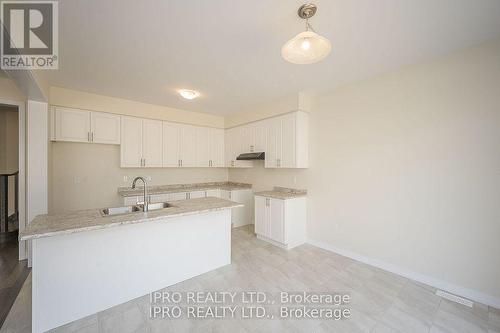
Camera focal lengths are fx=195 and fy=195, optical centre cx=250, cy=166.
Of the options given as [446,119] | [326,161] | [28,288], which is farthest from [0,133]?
[446,119]

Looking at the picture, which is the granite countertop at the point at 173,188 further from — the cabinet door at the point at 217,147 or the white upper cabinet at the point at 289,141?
the white upper cabinet at the point at 289,141

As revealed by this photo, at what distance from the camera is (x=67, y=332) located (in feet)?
5.54

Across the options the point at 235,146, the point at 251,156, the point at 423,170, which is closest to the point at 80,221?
the point at 251,156

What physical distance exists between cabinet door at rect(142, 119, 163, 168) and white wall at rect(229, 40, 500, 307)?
335 centimetres

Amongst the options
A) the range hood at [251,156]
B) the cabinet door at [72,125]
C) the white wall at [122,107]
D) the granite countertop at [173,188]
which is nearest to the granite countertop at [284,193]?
the range hood at [251,156]

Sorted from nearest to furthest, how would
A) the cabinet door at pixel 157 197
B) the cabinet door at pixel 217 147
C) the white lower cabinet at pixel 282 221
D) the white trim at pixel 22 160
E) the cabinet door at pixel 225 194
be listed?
the white trim at pixel 22 160 → the white lower cabinet at pixel 282 221 → the cabinet door at pixel 157 197 → the cabinet door at pixel 225 194 → the cabinet door at pixel 217 147

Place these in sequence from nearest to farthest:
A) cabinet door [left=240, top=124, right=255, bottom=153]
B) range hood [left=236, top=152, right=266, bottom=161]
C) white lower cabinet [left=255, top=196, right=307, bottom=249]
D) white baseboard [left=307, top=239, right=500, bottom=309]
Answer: white baseboard [left=307, top=239, right=500, bottom=309] → white lower cabinet [left=255, top=196, right=307, bottom=249] → range hood [left=236, top=152, right=266, bottom=161] → cabinet door [left=240, top=124, right=255, bottom=153]

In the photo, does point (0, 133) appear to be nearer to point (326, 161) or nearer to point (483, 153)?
point (326, 161)

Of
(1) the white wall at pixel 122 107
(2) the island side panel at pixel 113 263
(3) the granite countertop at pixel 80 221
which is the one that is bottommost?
(2) the island side panel at pixel 113 263

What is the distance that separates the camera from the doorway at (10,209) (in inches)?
90.3

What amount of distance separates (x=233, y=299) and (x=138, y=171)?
337 centimetres

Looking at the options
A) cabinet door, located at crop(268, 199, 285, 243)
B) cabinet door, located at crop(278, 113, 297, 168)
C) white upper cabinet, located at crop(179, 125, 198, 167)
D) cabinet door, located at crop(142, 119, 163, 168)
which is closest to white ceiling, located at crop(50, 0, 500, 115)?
cabinet door, located at crop(278, 113, 297, 168)

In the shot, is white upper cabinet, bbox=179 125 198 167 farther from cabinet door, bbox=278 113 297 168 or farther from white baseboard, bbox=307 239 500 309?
white baseboard, bbox=307 239 500 309

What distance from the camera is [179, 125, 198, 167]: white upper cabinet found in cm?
458
